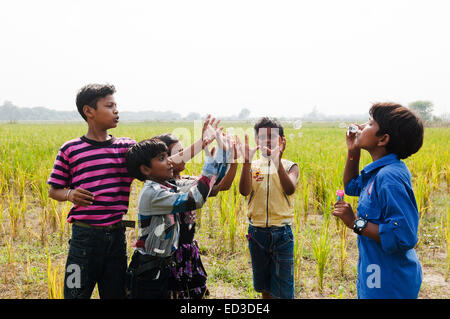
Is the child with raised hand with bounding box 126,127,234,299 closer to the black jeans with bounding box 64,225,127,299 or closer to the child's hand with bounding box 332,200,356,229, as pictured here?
the black jeans with bounding box 64,225,127,299

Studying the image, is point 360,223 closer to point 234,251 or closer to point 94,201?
point 94,201

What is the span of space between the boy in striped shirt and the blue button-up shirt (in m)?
1.09

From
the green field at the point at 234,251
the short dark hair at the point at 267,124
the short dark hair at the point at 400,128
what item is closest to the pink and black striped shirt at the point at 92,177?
the green field at the point at 234,251

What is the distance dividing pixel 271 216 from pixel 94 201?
2.94 feet

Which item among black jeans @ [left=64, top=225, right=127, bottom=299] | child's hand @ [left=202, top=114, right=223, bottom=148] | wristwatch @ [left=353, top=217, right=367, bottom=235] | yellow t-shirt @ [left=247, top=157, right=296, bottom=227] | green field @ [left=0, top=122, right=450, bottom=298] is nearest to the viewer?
wristwatch @ [left=353, top=217, right=367, bottom=235]

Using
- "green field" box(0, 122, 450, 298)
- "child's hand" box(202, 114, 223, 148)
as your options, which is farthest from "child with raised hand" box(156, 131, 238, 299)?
"green field" box(0, 122, 450, 298)

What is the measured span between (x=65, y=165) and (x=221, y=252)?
1.72 meters

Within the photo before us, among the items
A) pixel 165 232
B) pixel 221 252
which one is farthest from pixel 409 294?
pixel 221 252

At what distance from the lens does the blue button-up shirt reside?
1.05m

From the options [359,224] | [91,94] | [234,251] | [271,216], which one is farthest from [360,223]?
[234,251]

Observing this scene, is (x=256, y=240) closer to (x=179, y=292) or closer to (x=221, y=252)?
(x=179, y=292)

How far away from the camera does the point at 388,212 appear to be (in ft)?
3.53

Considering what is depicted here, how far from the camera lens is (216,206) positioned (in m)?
4.00

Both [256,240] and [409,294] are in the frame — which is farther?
[256,240]
